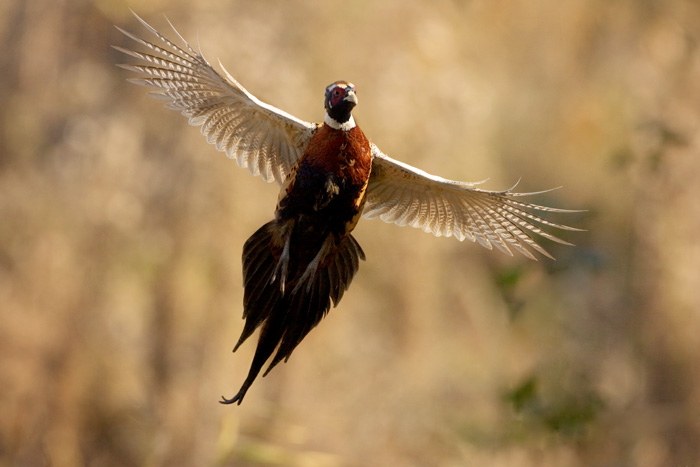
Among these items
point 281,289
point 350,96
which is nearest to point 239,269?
point 281,289

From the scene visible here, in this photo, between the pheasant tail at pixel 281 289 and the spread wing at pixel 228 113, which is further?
the spread wing at pixel 228 113

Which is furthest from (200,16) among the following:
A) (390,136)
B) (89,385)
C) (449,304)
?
(449,304)

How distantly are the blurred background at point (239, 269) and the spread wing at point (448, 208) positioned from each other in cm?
248

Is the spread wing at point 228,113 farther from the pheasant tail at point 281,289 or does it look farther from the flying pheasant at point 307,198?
the pheasant tail at point 281,289

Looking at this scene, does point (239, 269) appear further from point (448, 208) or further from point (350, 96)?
point (350, 96)

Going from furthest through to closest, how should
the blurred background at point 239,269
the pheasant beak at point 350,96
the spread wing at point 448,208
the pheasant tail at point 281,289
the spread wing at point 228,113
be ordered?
the blurred background at point 239,269
the spread wing at point 448,208
the spread wing at point 228,113
the pheasant tail at point 281,289
the pheasant beak at point 350,96

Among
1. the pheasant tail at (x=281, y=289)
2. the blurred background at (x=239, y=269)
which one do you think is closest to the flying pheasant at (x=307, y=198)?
the pheasant tail at (x=281, y=289)

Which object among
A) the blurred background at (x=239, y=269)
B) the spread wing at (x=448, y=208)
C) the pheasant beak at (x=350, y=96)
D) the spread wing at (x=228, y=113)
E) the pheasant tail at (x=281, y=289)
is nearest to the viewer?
the pheasant beak at (x=350, y=96)

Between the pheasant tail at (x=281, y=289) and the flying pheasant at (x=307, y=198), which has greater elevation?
the flying pheasant at (x=307, y=198)

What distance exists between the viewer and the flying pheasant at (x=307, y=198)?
3117 millimetres

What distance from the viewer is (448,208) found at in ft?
12.5

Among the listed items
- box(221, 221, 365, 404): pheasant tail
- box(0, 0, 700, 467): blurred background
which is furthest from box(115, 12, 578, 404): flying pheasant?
box(0, 0, 700, 467): blurred background

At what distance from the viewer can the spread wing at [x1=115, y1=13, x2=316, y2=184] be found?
3.43 meters

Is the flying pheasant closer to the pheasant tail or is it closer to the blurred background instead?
the pheasant tail
